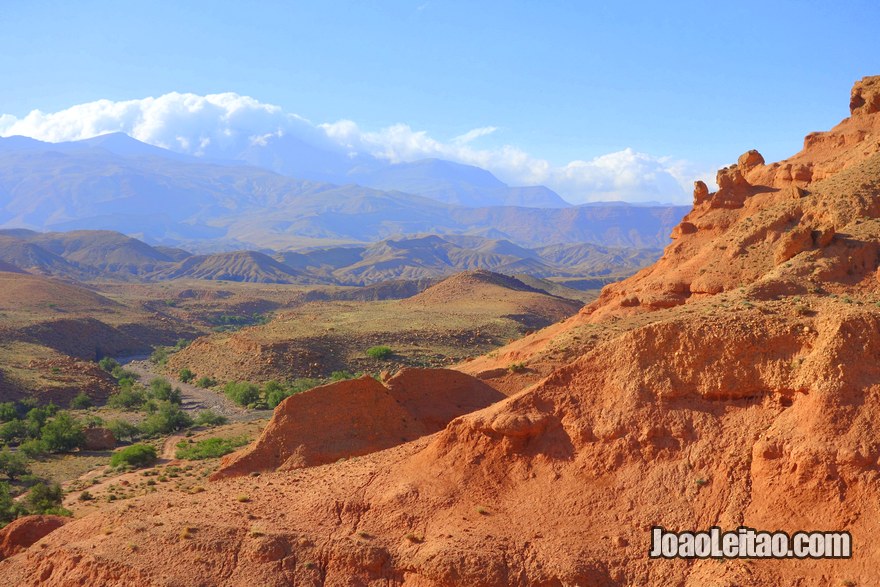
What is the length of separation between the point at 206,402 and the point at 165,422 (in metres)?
8.83

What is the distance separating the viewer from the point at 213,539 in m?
15.9

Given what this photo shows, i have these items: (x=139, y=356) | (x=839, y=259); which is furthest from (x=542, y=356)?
(x=139, y=356)

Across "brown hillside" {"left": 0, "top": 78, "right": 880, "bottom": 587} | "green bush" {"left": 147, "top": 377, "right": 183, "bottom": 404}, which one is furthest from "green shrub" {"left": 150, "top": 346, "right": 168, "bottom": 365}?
"brown hillside" {"left": 0, "top": 78, "right": 880, "bottom": 587}

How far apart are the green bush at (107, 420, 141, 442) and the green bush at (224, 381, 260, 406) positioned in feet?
26.3

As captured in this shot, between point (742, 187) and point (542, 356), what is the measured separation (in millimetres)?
13213

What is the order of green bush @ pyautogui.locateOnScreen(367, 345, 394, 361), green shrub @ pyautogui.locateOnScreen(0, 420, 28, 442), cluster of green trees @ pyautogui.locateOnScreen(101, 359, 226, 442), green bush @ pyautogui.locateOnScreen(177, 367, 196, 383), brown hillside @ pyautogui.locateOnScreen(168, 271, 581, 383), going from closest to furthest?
1. green shrub @ pyautogui.locateOnScreen(0, 420, 28, 442)
2. cluster of green trees @ pyautogui.locateOnScreen(101, 359, 226, 442)
3. brown hillside @ pyautogui.locateOnScreen(168, 271, 581, 383)
4. green bush @ pyautogui.locateOnScreen(367, 345, 394, 361)
5. green bush @ pyautogui.locateOnScreen(177, 367, 196, 383)

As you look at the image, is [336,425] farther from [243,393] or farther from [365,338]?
[365,338]

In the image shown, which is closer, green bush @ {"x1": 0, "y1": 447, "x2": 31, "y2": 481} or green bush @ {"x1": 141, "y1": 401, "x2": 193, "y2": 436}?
green bush @ {"x1": 0, "y1": 447, "x2": 31, "y2": 481}

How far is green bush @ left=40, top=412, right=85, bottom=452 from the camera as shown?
35188 millimetres

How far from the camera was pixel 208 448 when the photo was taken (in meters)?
31.2

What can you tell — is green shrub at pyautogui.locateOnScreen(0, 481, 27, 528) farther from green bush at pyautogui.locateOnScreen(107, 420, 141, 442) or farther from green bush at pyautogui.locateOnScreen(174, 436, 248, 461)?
green bush at pyautogui.locateOnScreen(107, 420, 141, 442)

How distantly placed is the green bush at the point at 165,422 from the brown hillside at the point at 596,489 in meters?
22.1

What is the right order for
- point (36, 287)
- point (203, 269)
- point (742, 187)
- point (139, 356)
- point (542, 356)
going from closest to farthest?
point (542, 356) < point (742, 187) < point (139, 356) < point (36, 287) < point (203, 269)

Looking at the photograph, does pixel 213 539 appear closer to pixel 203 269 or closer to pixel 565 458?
pixel 565 458
